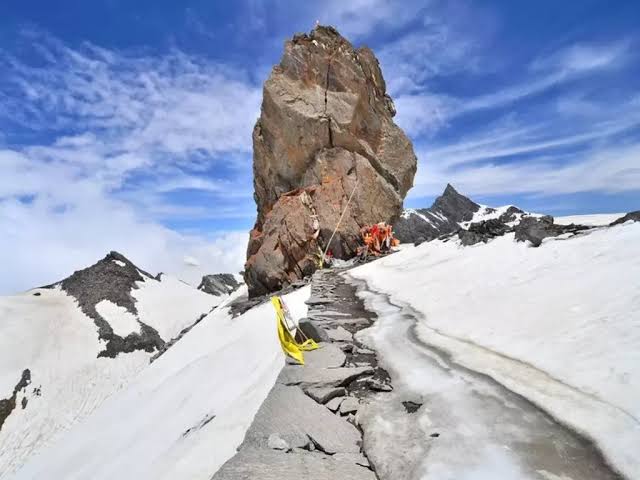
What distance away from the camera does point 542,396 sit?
3385mm

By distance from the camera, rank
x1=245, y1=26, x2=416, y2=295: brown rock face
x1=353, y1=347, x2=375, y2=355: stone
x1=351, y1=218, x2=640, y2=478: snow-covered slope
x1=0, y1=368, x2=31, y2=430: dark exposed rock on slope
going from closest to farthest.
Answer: x1=351, y1=218, x2=640, y2=478: snow-covered slope, x1=353, y1=347, x2=375, y2=355: stone, x1=245, y1=26, x2=416, y2=295: brown rock face, x1=0, y1=368, x2=31, y2=430: dark exposed rock on slope

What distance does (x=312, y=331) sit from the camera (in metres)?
6.30

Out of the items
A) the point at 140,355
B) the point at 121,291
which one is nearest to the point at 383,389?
the point at 140,355

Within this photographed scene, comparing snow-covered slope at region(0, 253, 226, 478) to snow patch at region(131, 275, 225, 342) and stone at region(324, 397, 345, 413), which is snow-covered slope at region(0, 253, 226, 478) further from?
stone at region(324, 397, 345, 413)

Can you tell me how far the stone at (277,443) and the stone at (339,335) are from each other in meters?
3.21

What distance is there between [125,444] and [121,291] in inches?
1639

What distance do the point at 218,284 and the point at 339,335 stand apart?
7748 centimetres

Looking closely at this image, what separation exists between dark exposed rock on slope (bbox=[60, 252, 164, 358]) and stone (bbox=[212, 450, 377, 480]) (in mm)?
35203

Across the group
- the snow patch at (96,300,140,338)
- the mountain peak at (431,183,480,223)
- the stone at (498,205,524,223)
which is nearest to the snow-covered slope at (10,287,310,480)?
the stone at (498,205,524,223)

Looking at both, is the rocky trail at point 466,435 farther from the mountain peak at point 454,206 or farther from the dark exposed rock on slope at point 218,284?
the mountain peak at point 454,206

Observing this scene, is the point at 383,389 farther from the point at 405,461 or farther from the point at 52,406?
the point at 52,406

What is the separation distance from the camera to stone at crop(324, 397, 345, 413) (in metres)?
3.89

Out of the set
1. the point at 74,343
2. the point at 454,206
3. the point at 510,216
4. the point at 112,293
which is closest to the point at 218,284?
the point at 112,293

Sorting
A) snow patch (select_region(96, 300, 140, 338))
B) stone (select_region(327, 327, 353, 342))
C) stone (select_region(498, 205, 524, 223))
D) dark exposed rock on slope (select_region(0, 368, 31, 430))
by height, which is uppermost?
stone (select_region(498, 205, 524, 223))
